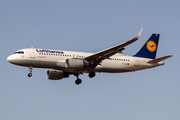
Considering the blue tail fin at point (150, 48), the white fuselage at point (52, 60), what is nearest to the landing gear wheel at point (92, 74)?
the white fuselage at point (52, 60)

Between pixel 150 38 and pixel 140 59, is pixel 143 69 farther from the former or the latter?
Answer: pixel 150 38

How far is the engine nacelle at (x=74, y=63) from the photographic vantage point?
1671 inches

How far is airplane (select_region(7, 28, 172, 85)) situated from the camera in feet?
140

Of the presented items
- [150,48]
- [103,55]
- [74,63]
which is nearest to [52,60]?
[74,63]

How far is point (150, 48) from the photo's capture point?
51.1 meters

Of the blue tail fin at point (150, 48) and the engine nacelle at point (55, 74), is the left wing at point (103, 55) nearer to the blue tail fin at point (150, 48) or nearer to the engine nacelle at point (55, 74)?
the engine nacelle at point (55, 74)

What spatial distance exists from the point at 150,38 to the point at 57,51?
16.6m

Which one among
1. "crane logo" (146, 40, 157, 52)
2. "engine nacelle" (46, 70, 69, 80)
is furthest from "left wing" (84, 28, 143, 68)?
"crane logo" (146, 40, 157, 52)

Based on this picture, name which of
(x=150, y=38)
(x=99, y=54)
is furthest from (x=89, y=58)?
(x=150, y=38)

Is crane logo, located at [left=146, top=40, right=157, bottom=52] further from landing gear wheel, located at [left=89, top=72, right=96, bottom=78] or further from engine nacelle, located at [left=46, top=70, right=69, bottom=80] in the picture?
engine nacelle, located at [left=46, top=70, right=69, bottom=80]

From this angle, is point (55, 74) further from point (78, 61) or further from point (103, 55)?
point (103, 55)

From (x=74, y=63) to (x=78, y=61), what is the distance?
725 mm

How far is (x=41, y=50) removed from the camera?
4331cm

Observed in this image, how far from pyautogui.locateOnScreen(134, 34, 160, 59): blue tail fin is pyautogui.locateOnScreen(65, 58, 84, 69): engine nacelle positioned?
10857mm
